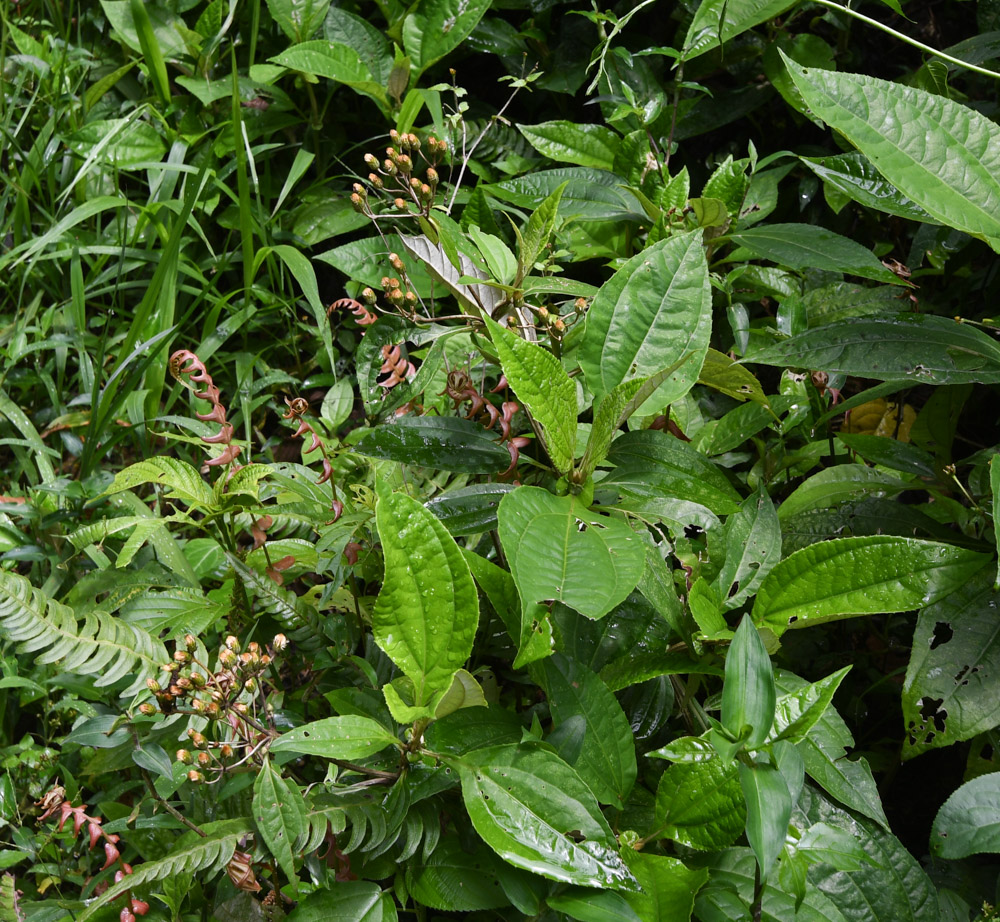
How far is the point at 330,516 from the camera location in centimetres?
133

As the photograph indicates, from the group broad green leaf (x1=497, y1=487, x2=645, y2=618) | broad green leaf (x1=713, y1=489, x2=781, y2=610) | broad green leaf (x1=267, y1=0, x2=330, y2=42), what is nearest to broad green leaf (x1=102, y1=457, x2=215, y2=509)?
broad green leaf (x1=497, y1=487, x2=645, y2=618)

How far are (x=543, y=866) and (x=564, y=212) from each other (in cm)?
124

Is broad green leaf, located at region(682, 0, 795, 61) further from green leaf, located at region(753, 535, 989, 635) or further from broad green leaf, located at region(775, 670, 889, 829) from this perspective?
broad green leaf, located at region(775, 670, 889, 829)

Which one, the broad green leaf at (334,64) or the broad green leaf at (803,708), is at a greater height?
the broad green leaf at (334,64)

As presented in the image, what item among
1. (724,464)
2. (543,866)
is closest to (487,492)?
(543,866)

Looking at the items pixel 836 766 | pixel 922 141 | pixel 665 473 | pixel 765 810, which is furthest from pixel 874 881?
pixel 922 141

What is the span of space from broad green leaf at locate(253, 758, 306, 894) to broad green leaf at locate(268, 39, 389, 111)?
5.50 ft

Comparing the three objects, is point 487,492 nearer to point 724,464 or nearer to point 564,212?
point 724,464

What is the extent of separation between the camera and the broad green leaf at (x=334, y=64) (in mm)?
2021

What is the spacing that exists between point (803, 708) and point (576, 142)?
1.39 meters

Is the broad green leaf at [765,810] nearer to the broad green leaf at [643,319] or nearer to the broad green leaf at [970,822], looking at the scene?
the broad green leaf at [970,822]

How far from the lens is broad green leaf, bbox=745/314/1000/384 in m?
1.21

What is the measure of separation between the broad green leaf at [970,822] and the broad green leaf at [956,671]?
13 cm

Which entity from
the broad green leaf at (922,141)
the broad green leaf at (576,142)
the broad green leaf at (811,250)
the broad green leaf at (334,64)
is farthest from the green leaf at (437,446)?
the broad green leaf at (334,64)
